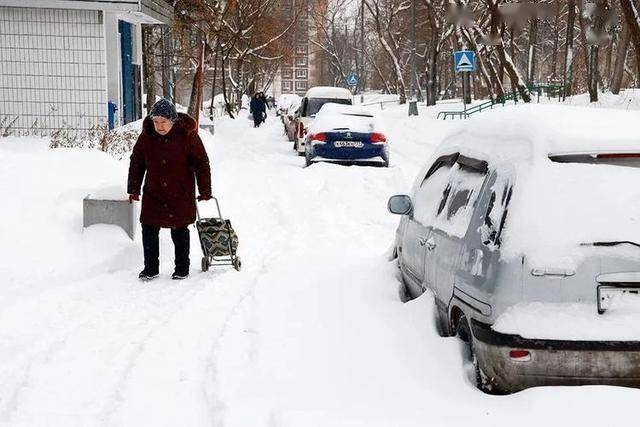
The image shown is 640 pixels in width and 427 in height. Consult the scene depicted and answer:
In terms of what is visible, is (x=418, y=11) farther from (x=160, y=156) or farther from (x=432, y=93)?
(x=160, y=156)

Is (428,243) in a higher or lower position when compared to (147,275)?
higher

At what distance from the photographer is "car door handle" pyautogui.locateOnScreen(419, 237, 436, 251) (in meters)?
5.04

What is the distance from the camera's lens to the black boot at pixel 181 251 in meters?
7.69

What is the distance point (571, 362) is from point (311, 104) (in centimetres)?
2098

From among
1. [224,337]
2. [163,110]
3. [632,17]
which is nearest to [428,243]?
[224,337]

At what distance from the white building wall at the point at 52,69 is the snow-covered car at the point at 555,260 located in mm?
14192

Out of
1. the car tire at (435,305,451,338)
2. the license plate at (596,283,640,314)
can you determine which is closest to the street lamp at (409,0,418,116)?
the car tire at (435,305,451,338)

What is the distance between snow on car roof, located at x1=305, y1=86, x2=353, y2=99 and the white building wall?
8.67 m

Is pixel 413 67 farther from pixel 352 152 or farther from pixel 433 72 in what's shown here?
pixel 352 152

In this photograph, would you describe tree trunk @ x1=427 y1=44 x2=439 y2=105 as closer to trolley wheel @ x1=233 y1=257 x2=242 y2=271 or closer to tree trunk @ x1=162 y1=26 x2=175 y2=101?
tree trunk @ x1=162 y1=26 x2=175 y2=101

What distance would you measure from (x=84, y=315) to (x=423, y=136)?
2444cm

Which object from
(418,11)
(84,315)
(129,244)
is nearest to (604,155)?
(84,315)

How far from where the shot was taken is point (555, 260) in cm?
365

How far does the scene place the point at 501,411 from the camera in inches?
148
